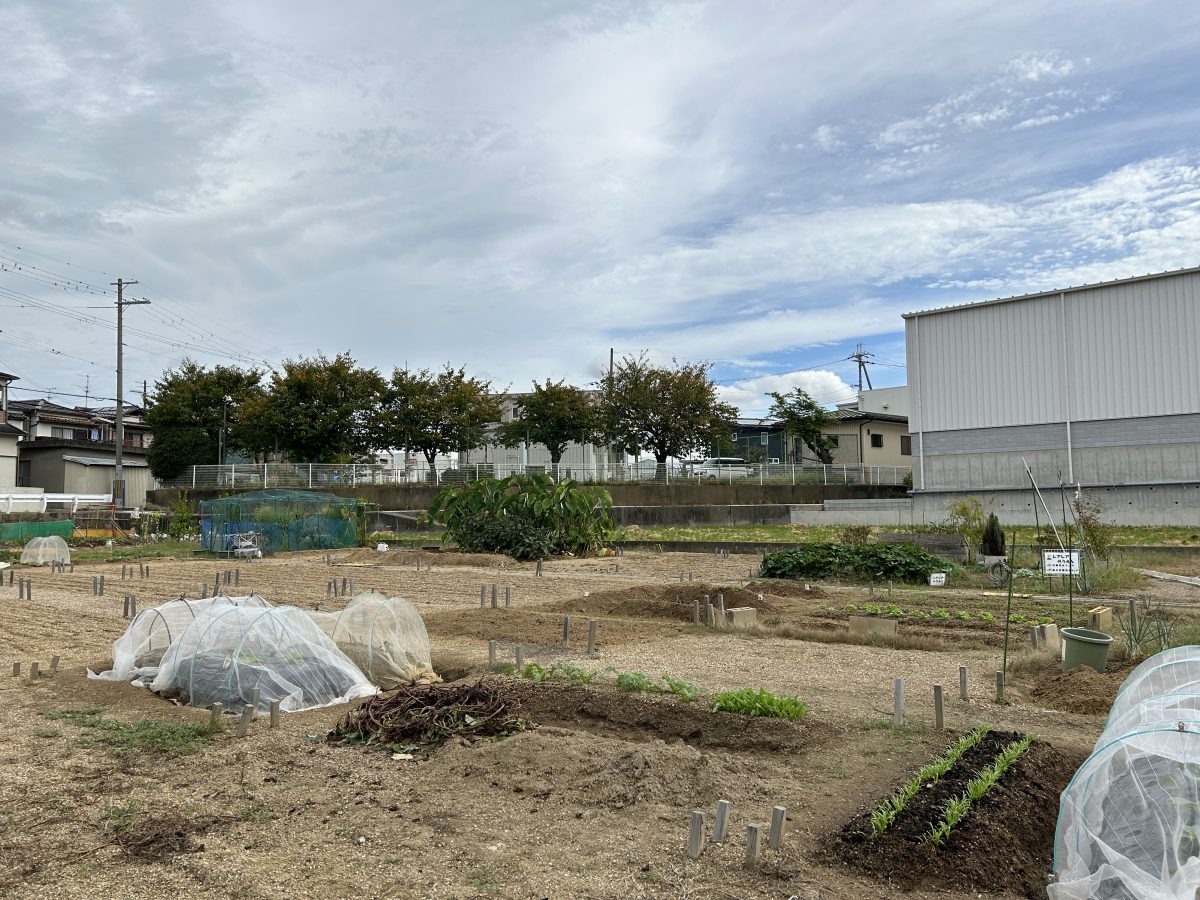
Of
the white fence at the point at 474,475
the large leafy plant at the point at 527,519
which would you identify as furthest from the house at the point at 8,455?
the large leafy plant at the point at 527,519

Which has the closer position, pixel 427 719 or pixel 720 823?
pixel 720 823

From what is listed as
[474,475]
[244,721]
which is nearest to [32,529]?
[474,475]

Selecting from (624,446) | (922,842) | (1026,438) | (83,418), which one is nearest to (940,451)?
(1026,438)

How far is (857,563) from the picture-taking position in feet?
57.4

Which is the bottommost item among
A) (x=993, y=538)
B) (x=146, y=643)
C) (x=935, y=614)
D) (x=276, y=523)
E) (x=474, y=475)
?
(x=935, y=614)

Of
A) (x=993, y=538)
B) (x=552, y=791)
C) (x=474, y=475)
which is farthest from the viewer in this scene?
(x=474, y=475)

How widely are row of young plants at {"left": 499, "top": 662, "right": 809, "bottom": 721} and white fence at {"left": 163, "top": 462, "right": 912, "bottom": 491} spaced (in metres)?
29.2

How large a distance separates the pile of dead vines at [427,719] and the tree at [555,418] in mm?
33258

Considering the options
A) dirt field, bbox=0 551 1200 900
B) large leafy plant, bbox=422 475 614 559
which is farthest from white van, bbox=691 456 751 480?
dirt field, bbox=0 551 1200 900

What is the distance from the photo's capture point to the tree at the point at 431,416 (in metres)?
39.5

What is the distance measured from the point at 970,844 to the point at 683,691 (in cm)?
327

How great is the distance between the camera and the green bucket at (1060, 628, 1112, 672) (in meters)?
8.38

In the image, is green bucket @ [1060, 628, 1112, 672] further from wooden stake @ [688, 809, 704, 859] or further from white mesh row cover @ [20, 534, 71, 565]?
white mesh row cover @ [20, 534, 71, 565]

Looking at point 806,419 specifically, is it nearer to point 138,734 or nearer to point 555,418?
point 555,418
